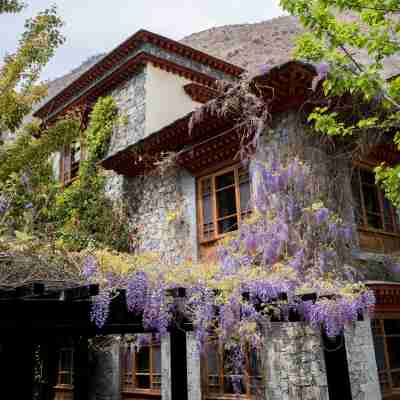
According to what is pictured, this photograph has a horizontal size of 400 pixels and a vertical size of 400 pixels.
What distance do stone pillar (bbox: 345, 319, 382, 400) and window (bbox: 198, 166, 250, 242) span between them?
266 cm

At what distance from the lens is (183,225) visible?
9656 millimetres

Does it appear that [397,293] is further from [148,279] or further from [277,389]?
[148,279]

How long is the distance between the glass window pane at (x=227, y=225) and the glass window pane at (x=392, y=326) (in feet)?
9.80

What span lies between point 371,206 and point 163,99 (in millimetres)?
5972

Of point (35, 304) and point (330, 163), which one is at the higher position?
point (330, 163)

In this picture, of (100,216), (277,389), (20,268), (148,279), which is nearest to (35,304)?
(20,268)

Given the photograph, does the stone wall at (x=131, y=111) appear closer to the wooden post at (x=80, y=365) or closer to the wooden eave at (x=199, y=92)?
the wooden eave at (x=199, y=92)

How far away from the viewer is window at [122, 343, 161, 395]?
970cm

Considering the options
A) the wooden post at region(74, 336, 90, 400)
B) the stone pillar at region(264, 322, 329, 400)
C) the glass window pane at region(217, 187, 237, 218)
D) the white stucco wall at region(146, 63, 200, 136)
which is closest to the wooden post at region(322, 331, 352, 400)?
the stone pillar at region(264, 322, 329, 400)

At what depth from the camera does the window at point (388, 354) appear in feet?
24.9

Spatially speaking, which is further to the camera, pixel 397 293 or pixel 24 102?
pixel 24 102

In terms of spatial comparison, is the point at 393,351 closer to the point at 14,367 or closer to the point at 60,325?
the point at 60,325

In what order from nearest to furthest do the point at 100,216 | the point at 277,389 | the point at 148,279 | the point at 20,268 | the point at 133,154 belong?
the point at 20,268 < the point at 148,279 < the point at 277,389 < the point at 133,154 < the point at 100,216

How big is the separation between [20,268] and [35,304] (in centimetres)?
35
